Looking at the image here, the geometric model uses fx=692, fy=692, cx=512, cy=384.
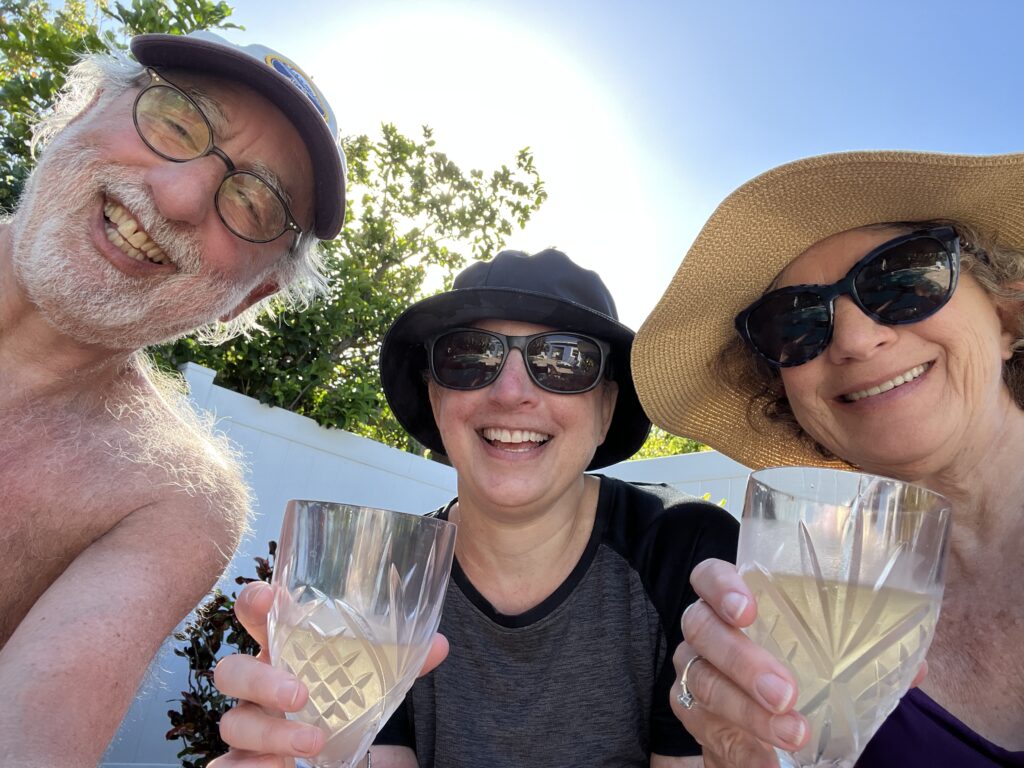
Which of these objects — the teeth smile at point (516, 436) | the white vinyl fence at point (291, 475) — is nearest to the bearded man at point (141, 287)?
the teeth smile at point (516, 436)

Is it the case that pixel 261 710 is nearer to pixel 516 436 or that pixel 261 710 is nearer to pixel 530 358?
pixel 516 436

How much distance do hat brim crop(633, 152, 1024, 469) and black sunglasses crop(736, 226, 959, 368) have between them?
0.38ft

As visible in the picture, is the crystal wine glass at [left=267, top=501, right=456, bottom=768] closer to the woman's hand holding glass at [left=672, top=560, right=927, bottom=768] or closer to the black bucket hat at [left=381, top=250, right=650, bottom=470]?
the woman's hand holding glass at [left=672, top=560, right=927, bottom=768]

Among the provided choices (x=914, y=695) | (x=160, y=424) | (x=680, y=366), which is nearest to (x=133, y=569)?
(x=160, y=424)

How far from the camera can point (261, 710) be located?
3.50ft

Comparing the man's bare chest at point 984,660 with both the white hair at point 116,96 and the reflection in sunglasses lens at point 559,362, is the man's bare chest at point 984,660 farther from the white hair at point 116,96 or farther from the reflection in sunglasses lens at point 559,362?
the white hair at point 116,96

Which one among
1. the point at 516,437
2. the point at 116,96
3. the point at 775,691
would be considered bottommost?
the point at 775,691

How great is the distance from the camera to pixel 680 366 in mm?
2219

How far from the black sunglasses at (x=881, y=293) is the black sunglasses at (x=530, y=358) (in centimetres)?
57

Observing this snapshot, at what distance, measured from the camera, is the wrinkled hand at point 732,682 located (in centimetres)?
91

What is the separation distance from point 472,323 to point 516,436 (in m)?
0.38

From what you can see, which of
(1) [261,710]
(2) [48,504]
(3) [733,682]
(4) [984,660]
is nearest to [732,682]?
(3) [733,682]

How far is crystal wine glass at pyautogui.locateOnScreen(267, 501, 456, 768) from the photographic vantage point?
0.96 m

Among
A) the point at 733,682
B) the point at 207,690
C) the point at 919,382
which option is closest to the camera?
the point at 733,682
